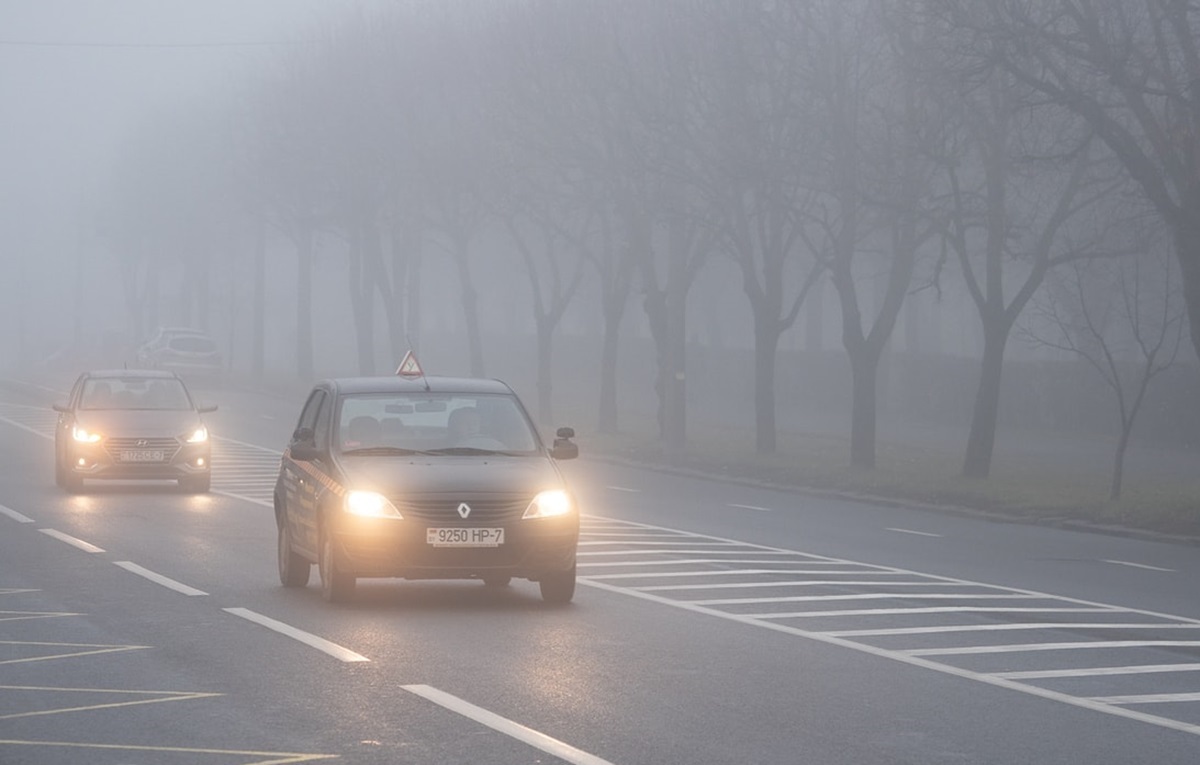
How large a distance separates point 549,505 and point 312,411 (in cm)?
309

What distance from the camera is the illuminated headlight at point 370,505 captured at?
13953 mm

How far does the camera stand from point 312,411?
16516 millimetres

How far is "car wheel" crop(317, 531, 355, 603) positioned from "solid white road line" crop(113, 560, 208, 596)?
107cm

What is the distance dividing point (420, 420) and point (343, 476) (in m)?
1.83

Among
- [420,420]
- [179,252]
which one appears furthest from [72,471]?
[179,252]

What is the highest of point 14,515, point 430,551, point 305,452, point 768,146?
point 768,146

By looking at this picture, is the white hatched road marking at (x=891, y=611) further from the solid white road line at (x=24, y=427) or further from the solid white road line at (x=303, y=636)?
the solid white road line at (x=24, y=427)

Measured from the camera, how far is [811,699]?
1018cm

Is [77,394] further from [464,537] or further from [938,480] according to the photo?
[464,537]

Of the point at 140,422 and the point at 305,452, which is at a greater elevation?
the point at 305,452

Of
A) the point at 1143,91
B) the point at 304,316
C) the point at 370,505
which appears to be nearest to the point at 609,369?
the point at 1143,91

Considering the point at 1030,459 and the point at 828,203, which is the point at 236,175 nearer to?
the point at 828,203

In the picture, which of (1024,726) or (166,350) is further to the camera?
(166,350)

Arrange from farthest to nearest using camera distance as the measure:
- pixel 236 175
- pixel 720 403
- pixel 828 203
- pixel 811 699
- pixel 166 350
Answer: pixel 236 175 < pixel 166 350 < pixel 720 403 < pixel 828 203 < pixel 811 699
